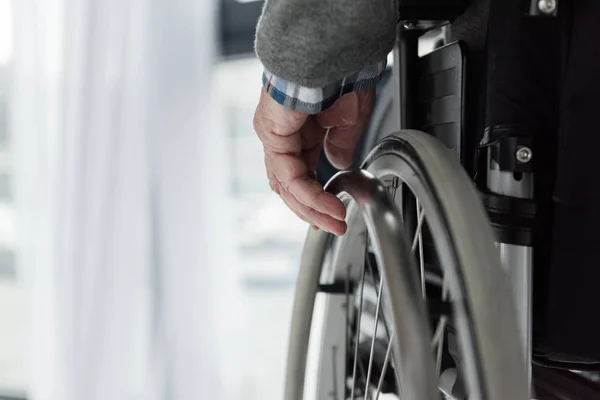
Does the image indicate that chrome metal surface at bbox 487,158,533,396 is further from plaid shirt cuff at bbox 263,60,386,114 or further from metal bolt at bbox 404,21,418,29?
metal bolt at bbox 404,21,418,29

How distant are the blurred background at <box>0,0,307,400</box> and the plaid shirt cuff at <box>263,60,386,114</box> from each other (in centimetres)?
104

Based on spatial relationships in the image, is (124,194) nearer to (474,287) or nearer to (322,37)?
(322,37)

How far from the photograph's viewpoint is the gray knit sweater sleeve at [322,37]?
497 millimetres

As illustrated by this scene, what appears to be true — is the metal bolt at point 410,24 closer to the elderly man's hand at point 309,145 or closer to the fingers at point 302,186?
the elderly man's hand at point 309,145

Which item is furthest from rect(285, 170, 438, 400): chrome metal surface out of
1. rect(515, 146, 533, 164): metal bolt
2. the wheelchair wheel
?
rect(515, 146, 533, 164): metal bolt

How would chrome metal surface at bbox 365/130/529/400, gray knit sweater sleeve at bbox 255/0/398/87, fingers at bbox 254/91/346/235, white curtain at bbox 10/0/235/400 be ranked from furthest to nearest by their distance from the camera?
white curtain at bbox 10/0/235/400, fingers at bbox 254/91/346/235, gray knit sweater sleeve at bbox 255/0/398/87, chrome metal surface at bbox 365/130/529/400

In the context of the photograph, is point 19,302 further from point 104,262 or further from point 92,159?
point 92,159

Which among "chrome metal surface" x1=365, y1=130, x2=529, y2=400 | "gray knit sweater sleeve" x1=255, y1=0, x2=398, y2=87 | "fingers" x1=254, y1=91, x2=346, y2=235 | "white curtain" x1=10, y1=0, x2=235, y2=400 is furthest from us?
"white curtain" x1=10, y1=0, x2=235, y2=400

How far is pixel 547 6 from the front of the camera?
52 centimetres

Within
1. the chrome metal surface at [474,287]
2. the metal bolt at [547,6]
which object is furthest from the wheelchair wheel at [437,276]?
the metal bolt at [547,6]

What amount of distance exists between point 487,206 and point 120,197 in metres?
1.20

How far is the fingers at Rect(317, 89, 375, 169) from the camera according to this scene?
746 millimetres

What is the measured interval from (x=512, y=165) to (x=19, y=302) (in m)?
1.57

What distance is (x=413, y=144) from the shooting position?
0.52 meters
